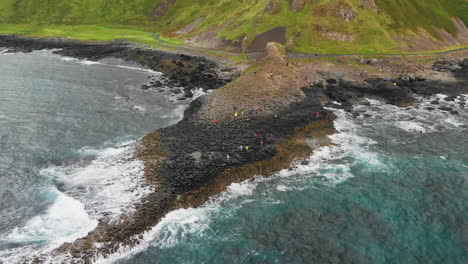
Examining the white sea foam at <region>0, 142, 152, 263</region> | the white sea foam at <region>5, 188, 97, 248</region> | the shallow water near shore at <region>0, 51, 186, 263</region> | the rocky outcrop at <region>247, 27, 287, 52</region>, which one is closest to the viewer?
the white sea foam at <region>0, 142, 152, 263</region>

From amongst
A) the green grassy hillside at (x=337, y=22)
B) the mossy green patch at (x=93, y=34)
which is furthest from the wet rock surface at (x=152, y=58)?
the green grassy hillside at (x=337, y=22)

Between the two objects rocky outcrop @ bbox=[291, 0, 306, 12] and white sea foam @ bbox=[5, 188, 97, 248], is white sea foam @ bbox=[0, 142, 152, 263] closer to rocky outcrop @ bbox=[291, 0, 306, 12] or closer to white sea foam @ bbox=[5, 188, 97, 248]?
white sea foam @ bbox=[5, 188, 97, 248]

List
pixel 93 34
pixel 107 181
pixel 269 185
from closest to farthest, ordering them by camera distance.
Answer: pixel 107 181 → pixel 269 185 → pixel 93 34

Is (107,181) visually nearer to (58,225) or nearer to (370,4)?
(58,225)

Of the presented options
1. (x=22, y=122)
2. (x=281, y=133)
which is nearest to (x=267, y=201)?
(x=281, y=133)

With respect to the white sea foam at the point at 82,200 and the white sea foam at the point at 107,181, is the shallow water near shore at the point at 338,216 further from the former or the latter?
the white sea foam at the point at 82,200

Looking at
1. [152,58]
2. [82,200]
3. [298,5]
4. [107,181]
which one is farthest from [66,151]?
[298,5]

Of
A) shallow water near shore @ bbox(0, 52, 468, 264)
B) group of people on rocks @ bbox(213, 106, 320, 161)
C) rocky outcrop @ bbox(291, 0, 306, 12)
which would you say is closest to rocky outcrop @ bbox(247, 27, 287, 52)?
rocky outcrop @ bbox(291, 0, 306, 12)
